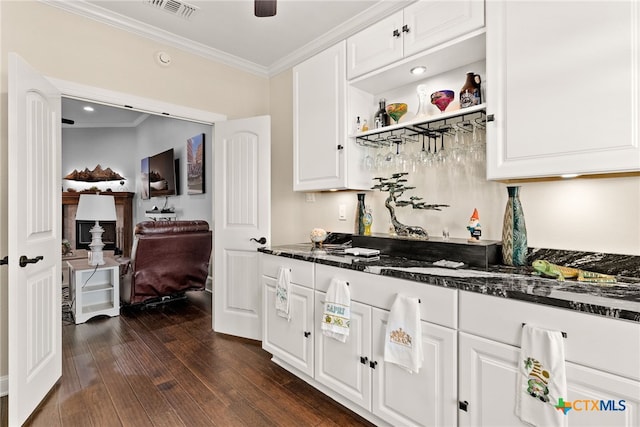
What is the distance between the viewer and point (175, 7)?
2479 millimetres

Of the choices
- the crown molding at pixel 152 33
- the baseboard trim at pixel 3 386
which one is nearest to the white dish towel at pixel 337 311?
the baseboard trim at pixel 3 386

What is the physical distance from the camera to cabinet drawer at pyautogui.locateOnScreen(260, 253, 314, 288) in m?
2.14

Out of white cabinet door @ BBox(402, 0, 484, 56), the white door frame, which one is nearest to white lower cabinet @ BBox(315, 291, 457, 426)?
white cabinet door @ BBox(402, 0, 484, 56)

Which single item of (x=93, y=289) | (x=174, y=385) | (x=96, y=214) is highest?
(x=96, y=214)

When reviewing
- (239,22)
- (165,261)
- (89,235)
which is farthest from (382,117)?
(89,235)

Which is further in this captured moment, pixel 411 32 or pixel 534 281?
pixel 411 32

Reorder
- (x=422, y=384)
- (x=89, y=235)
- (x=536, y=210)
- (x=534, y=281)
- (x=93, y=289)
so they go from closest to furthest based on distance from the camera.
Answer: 1. (x=534, y=281)
2. (x=422, y=384)
3. (x=536, y=210)
4. (x=93, y=289)
5. (x=89, y=235)

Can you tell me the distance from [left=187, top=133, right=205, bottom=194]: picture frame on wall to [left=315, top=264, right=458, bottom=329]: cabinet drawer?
3699 millimetres

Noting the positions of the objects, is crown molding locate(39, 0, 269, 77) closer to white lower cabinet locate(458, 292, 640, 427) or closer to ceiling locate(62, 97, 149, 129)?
white lower cabinet locate(458, 292, 640, 427)

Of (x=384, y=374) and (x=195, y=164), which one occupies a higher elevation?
(x=195, y=164)

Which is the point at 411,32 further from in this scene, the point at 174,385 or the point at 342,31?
the point at 174,385

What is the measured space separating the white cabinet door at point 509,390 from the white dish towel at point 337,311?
645mm

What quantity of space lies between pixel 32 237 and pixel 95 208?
7.36 feet

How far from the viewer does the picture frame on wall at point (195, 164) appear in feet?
16.8
